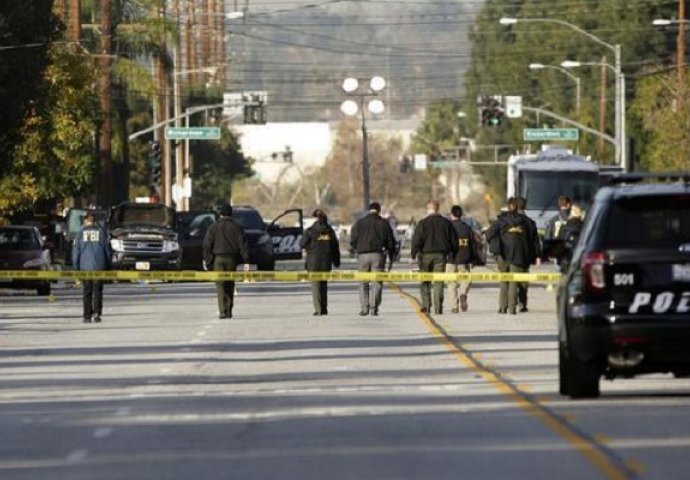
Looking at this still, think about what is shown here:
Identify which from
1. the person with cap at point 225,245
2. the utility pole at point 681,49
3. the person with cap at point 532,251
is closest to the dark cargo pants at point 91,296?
the person with cap at point 225,245

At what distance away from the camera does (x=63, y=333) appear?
33.5m

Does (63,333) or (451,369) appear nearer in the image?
(451,369)

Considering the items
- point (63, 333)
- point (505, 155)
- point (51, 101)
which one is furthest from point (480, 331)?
point (505, 155)

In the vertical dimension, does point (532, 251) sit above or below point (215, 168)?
below

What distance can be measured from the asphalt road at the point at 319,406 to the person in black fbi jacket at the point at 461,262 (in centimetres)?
334

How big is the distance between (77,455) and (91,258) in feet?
69.6

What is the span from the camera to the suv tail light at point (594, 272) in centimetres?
1917

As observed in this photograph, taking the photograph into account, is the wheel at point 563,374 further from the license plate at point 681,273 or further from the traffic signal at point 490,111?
the traffic signal at point 490,111

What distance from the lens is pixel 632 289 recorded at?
19.1 metres

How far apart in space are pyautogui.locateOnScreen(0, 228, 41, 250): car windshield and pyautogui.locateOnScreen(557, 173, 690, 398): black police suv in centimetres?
3142

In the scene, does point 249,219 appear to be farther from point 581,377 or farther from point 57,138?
point 581,377

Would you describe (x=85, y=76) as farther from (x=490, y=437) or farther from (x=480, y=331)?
(x=490, y=437)

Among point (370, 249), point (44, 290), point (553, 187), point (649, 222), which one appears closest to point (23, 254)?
point (44, 290)

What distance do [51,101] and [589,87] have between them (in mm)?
71546
